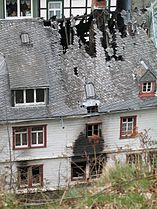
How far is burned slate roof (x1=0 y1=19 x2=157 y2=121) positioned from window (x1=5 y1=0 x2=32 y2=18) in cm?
74

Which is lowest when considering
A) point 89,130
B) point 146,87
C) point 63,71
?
point 89,130

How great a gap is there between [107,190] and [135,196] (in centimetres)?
52

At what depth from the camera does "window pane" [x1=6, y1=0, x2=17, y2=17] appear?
25625mm

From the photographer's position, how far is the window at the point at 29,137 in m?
23.4

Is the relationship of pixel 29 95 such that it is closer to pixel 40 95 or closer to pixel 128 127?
pixel 40 95

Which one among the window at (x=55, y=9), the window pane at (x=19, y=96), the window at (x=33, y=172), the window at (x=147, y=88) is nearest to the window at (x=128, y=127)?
the window at (x=147, y=88)

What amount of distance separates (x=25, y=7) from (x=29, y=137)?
20.9 feet

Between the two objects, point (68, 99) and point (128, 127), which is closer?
point (68, 99)

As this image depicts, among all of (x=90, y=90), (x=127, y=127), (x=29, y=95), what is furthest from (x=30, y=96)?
(x=127, y=127)

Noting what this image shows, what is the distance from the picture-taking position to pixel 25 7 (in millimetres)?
25828

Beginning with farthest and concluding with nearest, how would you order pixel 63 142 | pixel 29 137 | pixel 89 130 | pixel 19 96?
pixel 89 130, pixel 63 142, pixel 29 137, pixel 19 96

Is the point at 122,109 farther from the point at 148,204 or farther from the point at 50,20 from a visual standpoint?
the point at 148,204

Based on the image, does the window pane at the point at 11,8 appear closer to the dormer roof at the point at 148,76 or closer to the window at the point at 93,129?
the window at the point at 93,129

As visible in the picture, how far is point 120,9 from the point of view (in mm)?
27734
